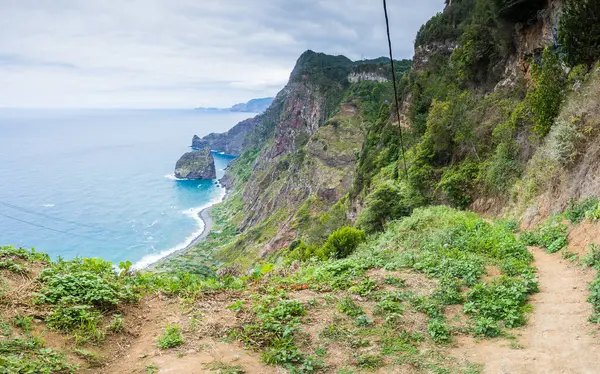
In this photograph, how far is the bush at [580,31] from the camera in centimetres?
1471

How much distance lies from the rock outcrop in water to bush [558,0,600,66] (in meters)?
164

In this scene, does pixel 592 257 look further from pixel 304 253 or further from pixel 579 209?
pixel 304 253

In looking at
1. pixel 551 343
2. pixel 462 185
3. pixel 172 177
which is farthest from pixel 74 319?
pixel 172 177

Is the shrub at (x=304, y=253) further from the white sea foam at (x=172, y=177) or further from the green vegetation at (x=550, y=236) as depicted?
the white sea foam at (x=172, y=177)

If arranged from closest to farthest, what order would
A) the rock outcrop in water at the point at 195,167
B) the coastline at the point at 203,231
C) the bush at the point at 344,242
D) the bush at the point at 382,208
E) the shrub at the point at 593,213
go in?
the shrub at the point at 593,213, the bush at the point at 344,242, the bush at the point at 382,208, the coastline at the point at 203,231, the rock outcrop in water at the point at 195,167

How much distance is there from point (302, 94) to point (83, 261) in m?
133

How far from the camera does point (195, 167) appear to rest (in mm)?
169750

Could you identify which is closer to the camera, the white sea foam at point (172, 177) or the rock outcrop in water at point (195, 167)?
the rock outcrop in water at point (195, 167)

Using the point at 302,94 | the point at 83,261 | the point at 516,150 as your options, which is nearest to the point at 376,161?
the point at 516,150

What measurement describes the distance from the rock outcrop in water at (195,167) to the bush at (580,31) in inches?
6453

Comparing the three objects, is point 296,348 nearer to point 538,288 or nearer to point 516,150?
point 538,288

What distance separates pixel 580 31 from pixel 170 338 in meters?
18.8

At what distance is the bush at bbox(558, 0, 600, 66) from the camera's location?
48.3 ft

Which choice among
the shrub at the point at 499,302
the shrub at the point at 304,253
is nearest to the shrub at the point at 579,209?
the shrub at the point at 499,302
